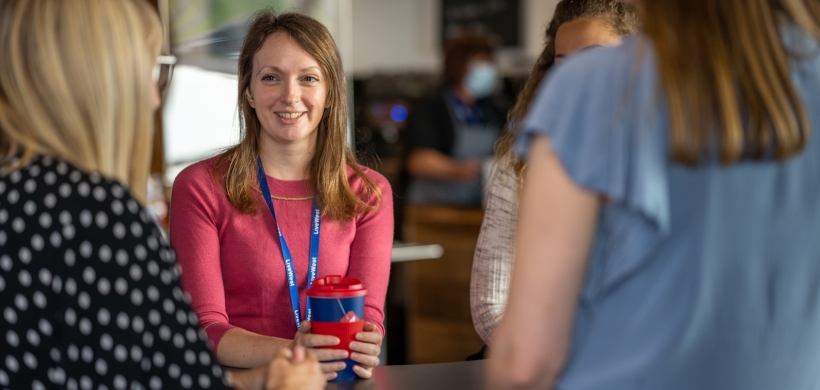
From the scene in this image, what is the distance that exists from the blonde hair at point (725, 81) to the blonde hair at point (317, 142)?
3.23 ft

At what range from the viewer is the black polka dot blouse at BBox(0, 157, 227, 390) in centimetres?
91

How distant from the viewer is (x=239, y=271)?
168 cm

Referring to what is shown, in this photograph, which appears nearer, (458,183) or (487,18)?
(458,183)

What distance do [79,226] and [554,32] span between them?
3.86 ft

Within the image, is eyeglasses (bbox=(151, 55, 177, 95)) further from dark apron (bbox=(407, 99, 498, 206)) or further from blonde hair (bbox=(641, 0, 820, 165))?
dark apron (bbox=(407, 99, 498, 206))

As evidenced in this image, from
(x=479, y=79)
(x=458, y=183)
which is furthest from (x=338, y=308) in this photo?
(x=479, y=79)

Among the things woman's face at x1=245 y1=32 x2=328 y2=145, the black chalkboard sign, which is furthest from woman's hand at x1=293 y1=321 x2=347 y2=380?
the black chalkboard sign

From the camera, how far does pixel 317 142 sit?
6.08ft

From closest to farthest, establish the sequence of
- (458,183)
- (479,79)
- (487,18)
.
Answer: (458,183) < (479,79) < (487,18)

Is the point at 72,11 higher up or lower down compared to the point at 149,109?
higher up

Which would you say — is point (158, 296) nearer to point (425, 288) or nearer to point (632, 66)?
point (632, 66)

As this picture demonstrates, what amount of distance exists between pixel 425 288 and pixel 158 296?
3245 millimetres

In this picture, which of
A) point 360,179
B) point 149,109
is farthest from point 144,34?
point 360,179

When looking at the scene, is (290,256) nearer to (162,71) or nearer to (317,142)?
(317,142)
